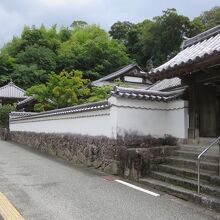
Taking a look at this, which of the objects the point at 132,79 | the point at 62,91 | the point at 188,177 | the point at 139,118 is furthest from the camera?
the point at 132,79

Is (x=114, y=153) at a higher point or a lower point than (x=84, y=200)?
higher

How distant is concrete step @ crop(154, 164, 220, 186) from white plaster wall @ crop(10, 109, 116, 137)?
197cm

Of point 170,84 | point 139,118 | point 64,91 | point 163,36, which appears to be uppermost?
point 163,36

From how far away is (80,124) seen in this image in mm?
14016

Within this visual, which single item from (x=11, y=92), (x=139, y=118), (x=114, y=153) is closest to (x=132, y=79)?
(x=11, y=92)

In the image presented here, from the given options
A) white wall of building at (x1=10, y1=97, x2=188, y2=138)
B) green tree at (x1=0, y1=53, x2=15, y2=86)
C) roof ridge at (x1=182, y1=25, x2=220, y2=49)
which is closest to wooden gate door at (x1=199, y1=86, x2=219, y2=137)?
white wall of building at (x1=10, y1=97, x2=188, y2=138)

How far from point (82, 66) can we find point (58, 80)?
28202 mm

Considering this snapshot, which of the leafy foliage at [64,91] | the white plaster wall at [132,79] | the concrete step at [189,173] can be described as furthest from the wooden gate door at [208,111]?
the white plaster wall at [132,79]

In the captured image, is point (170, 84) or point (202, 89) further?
point (170, 84)

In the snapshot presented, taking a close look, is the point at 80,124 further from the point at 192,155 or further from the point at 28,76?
the point at 28,76

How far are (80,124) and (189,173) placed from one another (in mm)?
6303

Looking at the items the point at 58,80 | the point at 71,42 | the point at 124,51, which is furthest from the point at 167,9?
the point at 58,80

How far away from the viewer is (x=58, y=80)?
24.0 metres

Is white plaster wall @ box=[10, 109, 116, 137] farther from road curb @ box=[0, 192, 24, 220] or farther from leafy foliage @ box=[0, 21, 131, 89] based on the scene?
leafy foliage @ box=[0, 21, 131, 89]
